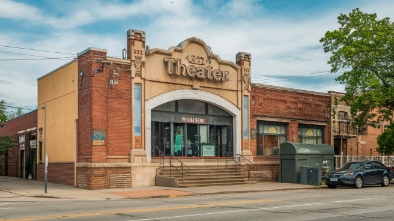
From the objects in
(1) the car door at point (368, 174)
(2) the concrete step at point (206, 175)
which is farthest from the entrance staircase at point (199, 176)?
(1) the car door at point (368, 174)

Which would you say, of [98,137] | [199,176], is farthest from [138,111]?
[199,176]

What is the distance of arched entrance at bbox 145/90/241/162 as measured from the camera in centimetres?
2658

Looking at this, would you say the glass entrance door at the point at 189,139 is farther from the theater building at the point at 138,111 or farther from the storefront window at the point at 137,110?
the storefront window at the point at 137,110

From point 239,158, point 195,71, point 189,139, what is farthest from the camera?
point 239,158

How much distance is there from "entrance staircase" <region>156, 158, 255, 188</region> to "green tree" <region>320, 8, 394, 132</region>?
28.7 ft

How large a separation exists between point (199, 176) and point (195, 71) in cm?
596

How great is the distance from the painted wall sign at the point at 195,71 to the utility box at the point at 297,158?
5569 millimetres

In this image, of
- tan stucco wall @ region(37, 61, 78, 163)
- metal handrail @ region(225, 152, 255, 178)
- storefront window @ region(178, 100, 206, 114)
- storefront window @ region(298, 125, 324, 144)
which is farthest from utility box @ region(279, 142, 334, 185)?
tan stucco wall @ region(37, 61, 78, 163)

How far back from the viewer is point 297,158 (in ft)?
96.1

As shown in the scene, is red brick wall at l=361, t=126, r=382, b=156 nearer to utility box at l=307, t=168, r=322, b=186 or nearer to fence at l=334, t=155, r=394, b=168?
fence at l=334, t=155, r=394, b=168

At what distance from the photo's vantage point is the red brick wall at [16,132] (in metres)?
34.8

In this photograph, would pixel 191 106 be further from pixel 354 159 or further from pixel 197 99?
pixel 354 159

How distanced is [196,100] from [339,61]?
9.47m

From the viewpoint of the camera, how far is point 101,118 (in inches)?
982
